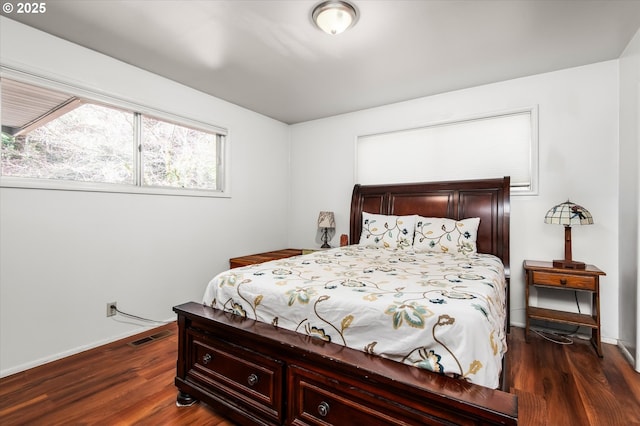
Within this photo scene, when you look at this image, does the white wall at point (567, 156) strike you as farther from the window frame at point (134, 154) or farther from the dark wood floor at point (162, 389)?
the window frame at point (134, 154)

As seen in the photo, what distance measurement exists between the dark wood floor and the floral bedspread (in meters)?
0.63

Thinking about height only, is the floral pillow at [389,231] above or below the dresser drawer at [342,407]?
above

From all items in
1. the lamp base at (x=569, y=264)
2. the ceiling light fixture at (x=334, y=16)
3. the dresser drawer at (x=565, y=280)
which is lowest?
the dresser drawer at (x=565, y=280)

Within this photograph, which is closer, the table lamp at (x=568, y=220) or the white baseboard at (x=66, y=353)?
the white baseboard at (x=66, y=353)

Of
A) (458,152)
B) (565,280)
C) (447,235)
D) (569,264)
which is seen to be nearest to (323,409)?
(447,235)

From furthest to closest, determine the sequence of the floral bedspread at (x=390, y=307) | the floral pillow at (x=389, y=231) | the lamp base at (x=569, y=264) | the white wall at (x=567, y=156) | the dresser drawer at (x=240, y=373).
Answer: the floral pillow at (x=389, y=231) < the white wall at (x=567, y=156) < the lamp base at (x=569, y=264) < the dresser drawer at (x=240, y=373) < the floral bedspread at (x=390, y=307)

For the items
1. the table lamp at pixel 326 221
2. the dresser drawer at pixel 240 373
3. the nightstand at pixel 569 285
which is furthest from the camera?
the table lamp at pixel 326 221

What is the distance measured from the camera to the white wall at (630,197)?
7.28 ft

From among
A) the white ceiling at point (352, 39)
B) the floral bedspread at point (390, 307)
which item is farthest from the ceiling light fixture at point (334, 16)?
the floral bedspread at point (390, 307)

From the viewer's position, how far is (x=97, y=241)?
8.21 feet

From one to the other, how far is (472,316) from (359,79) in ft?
8.25

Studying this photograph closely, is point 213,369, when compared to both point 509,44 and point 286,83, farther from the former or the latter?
point 509,44

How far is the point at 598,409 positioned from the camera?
67.7 inches

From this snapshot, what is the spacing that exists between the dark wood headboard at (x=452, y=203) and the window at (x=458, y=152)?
0.61 feet
